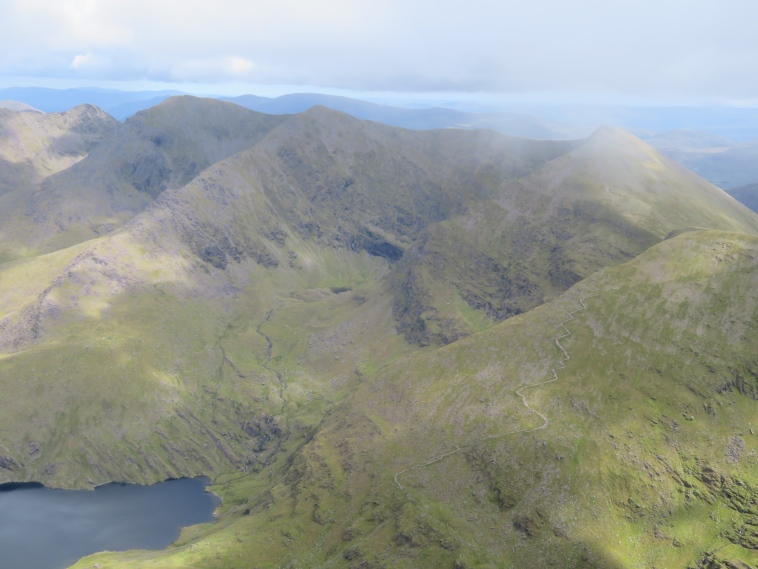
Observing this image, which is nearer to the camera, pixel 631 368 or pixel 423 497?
pixel 423 497

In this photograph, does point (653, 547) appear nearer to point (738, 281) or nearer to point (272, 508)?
point (738, 281)

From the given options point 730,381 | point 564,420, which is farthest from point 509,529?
point 730,381

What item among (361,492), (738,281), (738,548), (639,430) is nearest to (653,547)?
(738,548)

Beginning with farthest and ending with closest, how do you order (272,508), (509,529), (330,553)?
(272,508) < (330,553) < (509,529)

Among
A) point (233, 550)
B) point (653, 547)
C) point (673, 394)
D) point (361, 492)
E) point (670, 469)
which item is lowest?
point (233, 550)

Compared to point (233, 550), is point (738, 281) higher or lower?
higher

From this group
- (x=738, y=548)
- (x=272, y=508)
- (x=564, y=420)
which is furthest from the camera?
(x=272, y=508)
